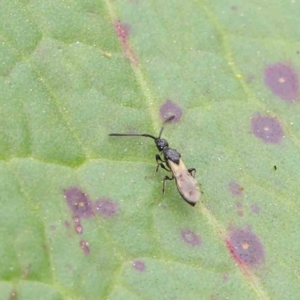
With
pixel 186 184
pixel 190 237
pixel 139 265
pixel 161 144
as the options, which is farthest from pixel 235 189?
pixel 139 265

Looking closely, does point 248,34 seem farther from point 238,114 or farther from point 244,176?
point 244,176

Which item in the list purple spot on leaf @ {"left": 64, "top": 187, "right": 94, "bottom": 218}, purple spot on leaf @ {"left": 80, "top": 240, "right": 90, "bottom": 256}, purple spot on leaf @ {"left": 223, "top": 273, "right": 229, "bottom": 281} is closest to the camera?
purple spot on leaf @ {"left": 80, "top": 240, "right": 90, "bottom": 256}

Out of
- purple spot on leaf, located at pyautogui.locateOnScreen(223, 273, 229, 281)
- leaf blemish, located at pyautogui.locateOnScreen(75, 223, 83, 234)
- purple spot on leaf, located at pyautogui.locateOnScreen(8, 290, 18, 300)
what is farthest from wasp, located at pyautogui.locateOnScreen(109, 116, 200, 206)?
purple spot on leaf, located at pyautogui.locateOnScreen(8, 290, 18, 300)

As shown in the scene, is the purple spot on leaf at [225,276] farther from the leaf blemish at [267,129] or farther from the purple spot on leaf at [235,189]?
the leaf blemish at [267,129]

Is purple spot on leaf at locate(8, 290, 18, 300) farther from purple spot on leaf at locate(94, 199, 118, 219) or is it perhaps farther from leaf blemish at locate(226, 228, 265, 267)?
leaf blemish at locate(226, 228, 265, 267)

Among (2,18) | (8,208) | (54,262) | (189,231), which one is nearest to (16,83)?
(2,18)

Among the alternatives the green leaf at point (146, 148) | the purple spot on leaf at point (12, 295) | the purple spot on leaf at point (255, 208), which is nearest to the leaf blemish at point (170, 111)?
the green leaf at point (146, 148)
